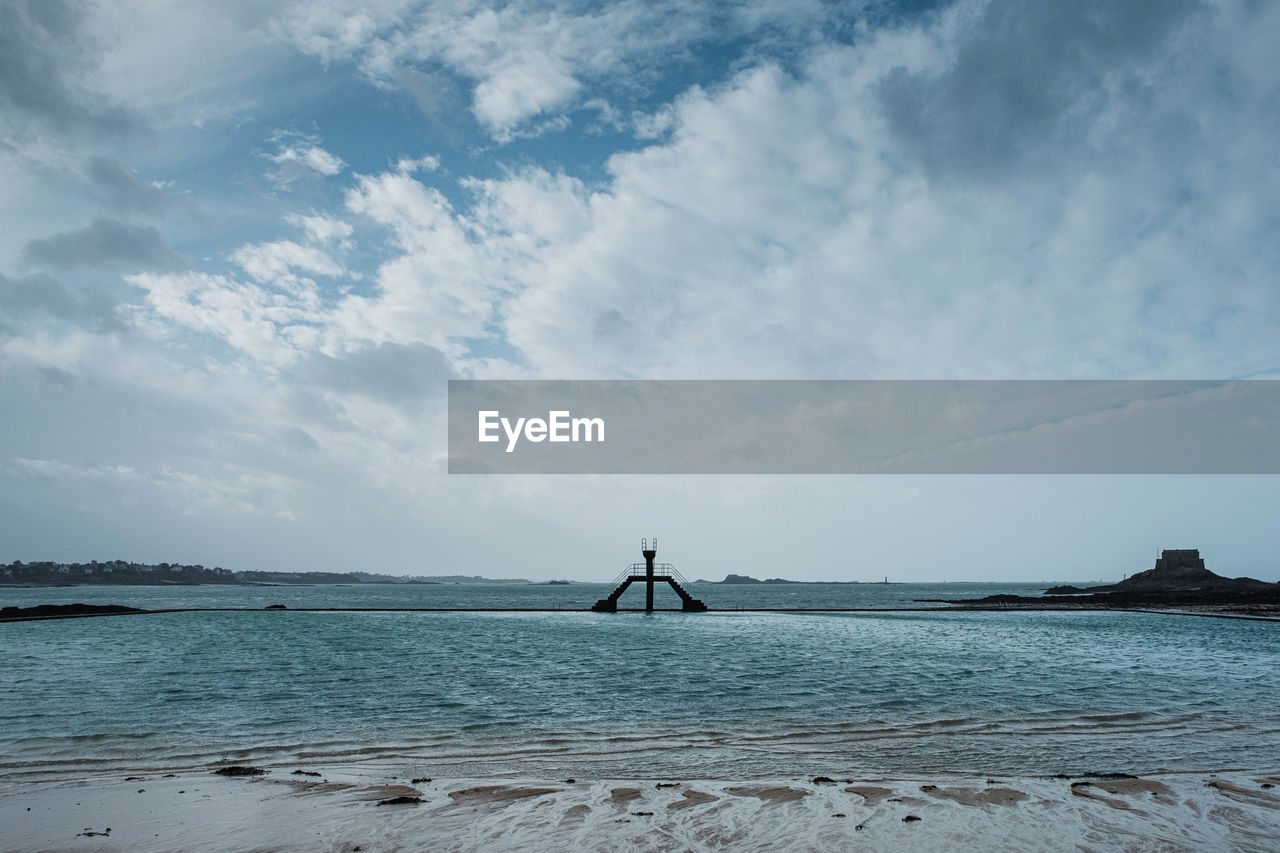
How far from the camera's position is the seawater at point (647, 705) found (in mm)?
15289

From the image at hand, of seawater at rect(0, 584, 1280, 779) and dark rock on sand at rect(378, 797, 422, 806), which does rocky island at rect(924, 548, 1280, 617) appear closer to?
seawater at rect(0, 584, 1280, 779)

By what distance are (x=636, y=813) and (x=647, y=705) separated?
430 inches

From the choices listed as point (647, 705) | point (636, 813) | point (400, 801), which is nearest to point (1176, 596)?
point (647, 705)

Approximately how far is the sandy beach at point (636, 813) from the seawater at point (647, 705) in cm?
144

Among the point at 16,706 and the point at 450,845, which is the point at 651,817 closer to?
the point at 450,845

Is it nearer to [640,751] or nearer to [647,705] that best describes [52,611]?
[647,705]

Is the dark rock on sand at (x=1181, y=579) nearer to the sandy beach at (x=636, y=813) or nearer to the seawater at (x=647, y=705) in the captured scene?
the seawater at (x=647, y=705)

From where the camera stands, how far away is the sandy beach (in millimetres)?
9906

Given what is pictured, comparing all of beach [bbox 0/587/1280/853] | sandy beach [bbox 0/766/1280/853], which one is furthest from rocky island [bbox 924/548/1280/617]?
sandy beach [bbox 0/766/1280/853]

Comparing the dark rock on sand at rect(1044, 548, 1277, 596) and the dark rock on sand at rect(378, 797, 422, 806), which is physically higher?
the dark rock on sand at rect(378, 797, 422, 806)

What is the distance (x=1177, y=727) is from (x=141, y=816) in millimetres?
23370

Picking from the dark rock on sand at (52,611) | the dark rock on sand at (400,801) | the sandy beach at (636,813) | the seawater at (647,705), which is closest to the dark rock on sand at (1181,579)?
the seawater at (647,705)

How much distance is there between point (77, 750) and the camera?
53.5ft

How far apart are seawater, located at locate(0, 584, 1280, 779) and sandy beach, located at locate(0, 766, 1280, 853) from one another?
4.73ft
